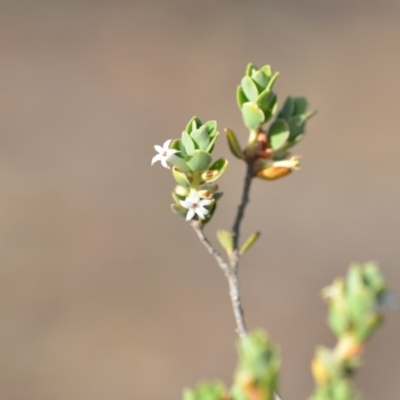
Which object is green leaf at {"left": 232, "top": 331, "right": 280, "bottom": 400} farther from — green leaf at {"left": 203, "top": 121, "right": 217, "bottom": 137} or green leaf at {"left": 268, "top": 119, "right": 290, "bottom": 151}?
green leaf at {"left": 268, "top": 119, "right": 290, "bottom": 151}

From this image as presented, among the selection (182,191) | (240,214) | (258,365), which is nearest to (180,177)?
(182,191)

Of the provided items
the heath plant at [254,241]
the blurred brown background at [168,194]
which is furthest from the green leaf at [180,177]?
the blurred brown background at [168,194]

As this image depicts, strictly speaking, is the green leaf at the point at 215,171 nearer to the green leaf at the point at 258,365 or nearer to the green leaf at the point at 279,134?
the green leaf at the point at 279,134

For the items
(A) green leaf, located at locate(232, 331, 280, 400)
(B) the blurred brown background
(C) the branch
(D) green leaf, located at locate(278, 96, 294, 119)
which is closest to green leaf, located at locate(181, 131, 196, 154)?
(C) the branch

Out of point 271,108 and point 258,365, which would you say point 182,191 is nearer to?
point 271,108

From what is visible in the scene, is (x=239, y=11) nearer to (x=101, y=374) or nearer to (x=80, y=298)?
(x=80, y=298)
